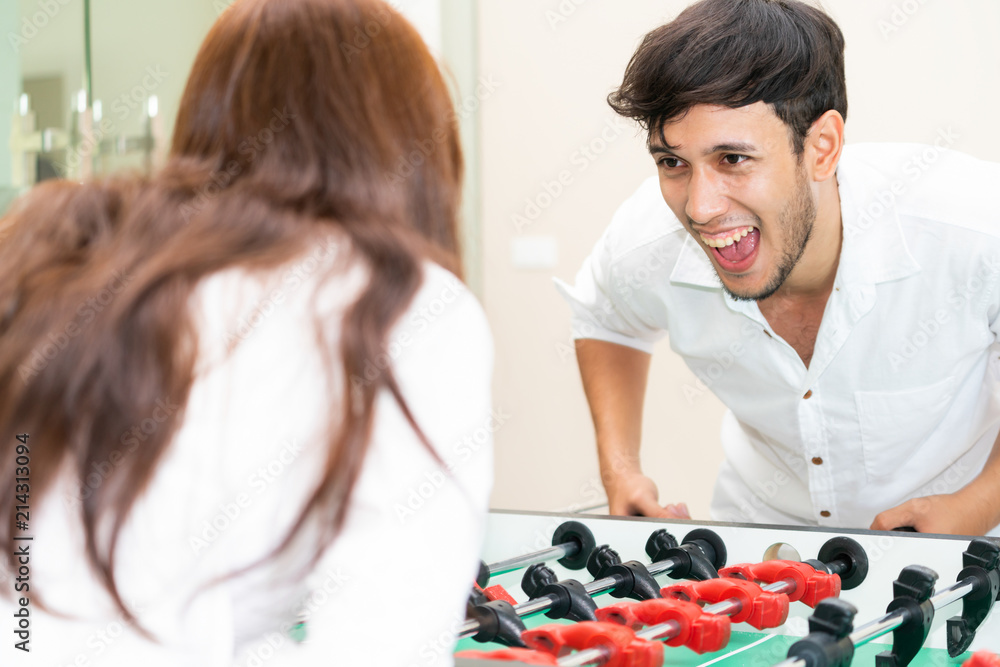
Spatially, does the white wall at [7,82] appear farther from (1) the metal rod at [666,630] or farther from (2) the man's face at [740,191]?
(1) the metal rod at [666,630]

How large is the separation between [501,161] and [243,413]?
2.64 metres

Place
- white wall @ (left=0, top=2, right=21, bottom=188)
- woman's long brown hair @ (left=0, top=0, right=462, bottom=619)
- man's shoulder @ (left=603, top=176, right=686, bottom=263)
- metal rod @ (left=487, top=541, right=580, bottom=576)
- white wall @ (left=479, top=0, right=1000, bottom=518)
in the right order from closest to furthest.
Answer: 1. woman's long brown hair @ (left=0, top=0, right=462, bottom=619)
2. metal rod @ (left=487, top=541, right=580, bottom=576)
3. man's shoulder @ (left=603, top=176, right=686, bottom=263)
4. white wall @ (left=0, top=2, right=21, bottom=188)
5. white wall @ (left=479, top=0, right=1000, bottom=518)

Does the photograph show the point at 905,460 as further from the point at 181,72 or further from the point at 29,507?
the point at 181,72

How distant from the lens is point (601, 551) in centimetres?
111

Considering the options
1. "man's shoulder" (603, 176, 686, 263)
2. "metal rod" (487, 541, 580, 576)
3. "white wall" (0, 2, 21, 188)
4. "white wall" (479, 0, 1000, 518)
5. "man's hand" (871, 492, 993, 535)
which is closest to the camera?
"metal rod" (487, 541, 580, 576)

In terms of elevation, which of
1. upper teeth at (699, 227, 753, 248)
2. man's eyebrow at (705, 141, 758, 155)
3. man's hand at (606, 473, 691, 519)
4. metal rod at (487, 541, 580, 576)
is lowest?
man's hand at (606, 473, 691, 519)

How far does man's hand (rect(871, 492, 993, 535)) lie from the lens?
4.02 ft

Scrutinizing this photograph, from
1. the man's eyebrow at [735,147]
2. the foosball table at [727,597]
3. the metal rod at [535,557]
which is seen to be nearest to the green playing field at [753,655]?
the foosball table at [727,597]

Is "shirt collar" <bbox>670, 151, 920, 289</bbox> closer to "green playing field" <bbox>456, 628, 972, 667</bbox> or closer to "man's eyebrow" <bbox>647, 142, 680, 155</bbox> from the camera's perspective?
"man's eyebrow" <bbox>647, 142, 680, 155</bbox>

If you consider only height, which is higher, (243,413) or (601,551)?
(243,413)

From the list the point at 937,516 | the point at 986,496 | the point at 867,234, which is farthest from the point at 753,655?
the point at 867,234

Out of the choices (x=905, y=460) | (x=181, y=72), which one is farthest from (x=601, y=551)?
(x=181, y=72)

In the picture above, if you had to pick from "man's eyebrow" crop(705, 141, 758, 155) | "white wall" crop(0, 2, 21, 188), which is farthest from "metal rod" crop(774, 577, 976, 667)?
"white wall" crop(0, 2, 21, 188)

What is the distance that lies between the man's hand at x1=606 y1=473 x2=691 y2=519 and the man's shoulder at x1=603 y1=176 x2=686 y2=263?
15.7 inches
